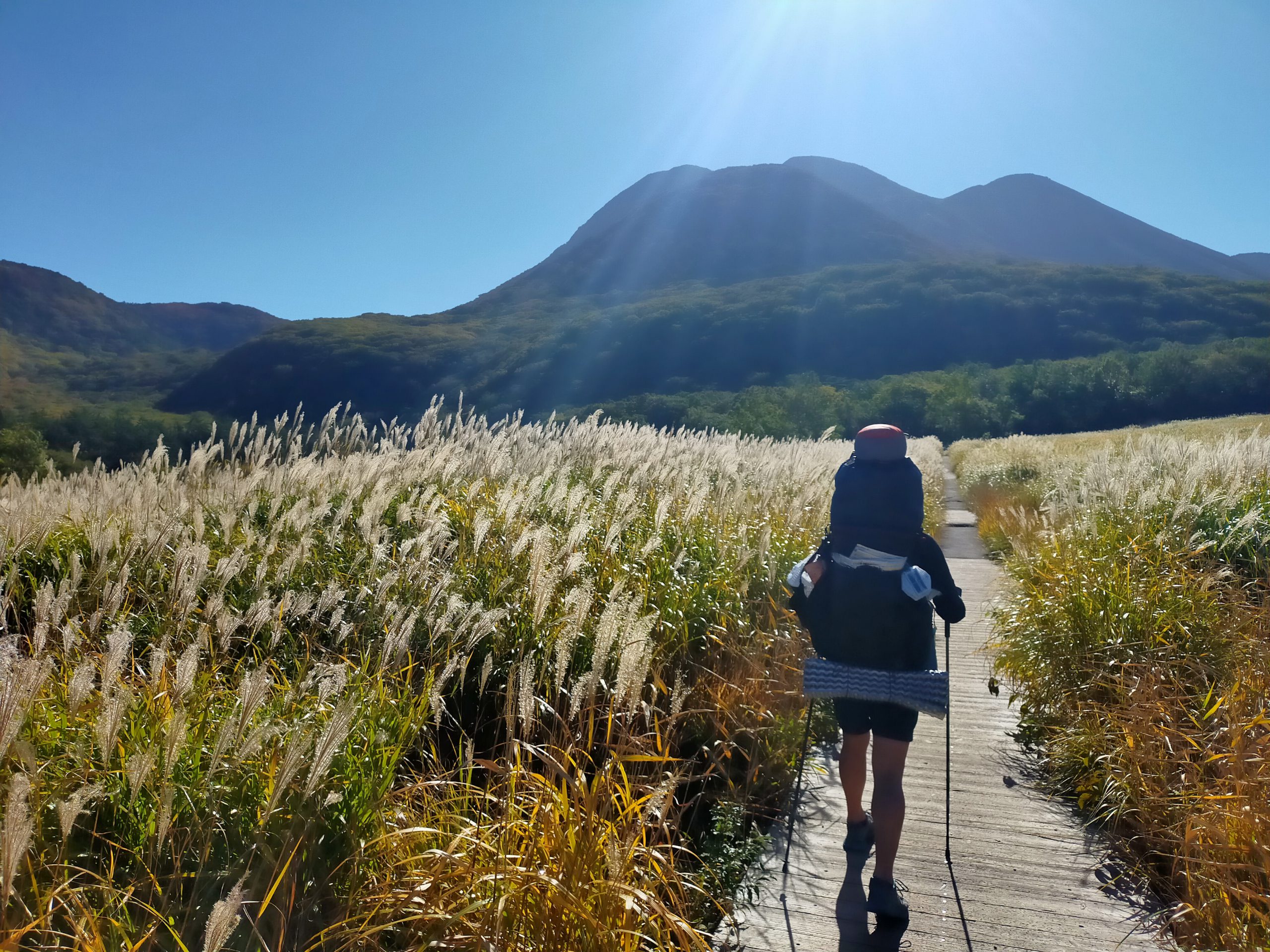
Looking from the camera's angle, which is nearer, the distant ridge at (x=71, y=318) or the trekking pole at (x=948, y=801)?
the trekking pole at (x=948, y=801)

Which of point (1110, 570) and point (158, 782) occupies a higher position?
point (1110, 570)

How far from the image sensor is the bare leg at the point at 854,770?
3174 millimetres

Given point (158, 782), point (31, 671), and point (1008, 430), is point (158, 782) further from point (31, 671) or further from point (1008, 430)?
point (1008, 430)

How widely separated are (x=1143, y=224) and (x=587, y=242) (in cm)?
15665

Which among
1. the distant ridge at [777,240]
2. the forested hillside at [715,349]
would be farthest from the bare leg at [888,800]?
the distant ridge at [777,240]

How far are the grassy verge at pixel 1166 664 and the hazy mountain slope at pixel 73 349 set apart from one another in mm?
65351

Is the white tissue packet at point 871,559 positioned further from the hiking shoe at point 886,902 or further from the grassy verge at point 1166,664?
the grassy verge at point 1166,664

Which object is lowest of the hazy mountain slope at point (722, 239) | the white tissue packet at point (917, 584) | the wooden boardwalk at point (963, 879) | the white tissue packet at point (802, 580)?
the wooden boardwalk at point (963, 879)

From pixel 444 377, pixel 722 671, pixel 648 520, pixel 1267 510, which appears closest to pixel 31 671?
pixel 722 671

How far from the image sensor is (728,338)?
9738 cm

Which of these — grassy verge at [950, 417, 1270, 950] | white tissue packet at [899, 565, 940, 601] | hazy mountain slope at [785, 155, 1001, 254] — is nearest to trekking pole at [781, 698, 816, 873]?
white tissue packet at [899, 565, 940, 601]

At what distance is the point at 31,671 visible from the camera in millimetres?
1521

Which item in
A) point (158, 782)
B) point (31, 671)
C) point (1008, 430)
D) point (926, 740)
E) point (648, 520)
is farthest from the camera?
point (1008, 430)

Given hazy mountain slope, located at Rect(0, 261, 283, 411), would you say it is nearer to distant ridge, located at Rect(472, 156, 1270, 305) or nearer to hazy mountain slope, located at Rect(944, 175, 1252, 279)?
distant ridge, located at Rect(472, 156, 1270, 305)
